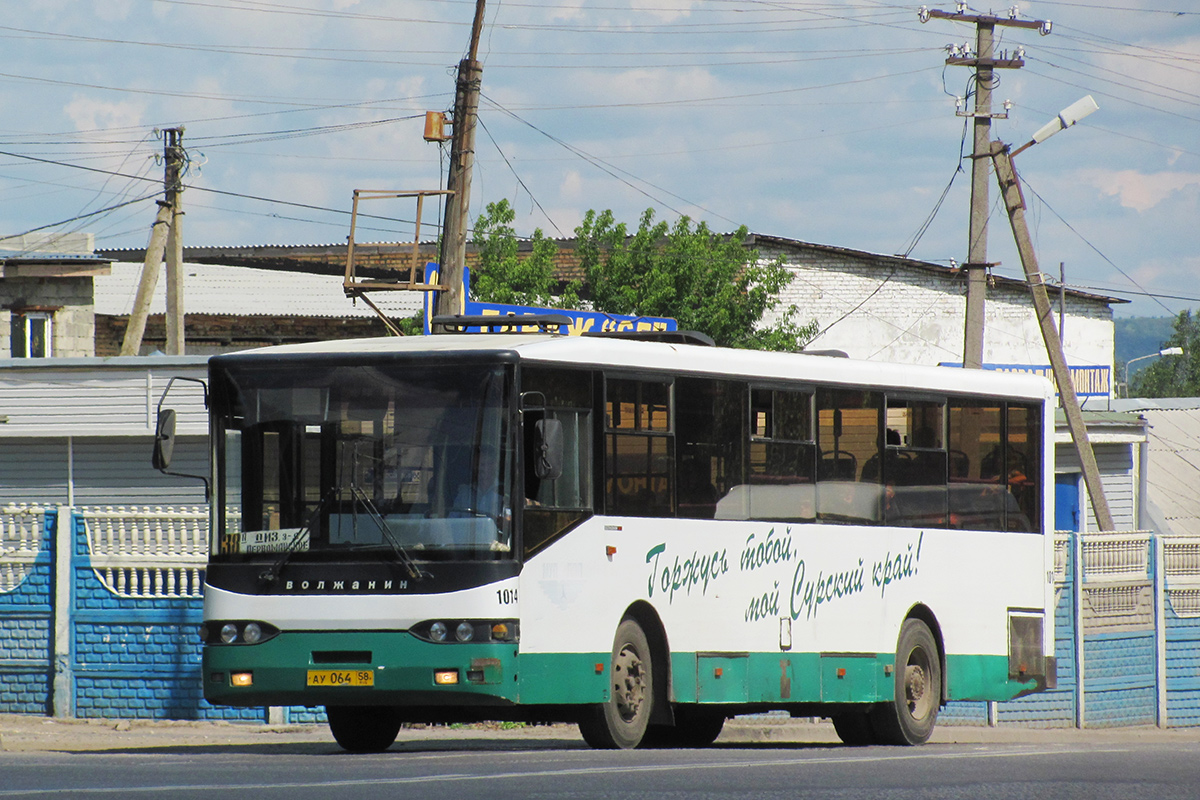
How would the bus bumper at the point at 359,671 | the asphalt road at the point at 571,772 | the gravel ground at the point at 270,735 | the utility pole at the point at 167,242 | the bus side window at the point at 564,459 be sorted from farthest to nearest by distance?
the utility pole at the point at 167,242, the gravel ground at the point at 270,735, the bus side window at the point at 564,459, the bus bumper at the point at 359,671, the asphalt road at the point at 571,772

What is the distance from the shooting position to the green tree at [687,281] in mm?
38406

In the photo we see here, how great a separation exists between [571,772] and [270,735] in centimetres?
638

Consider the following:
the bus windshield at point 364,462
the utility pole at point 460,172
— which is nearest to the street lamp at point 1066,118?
the utility pole at point 460,172

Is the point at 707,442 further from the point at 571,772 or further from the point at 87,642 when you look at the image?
the point at 87,642

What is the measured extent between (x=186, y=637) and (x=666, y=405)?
5499 mm

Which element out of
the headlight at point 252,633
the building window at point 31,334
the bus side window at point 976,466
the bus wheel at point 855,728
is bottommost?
the bus wheel at point 855,728

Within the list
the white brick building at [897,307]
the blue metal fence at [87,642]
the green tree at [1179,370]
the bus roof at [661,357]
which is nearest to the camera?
the bus roof at [661,357]

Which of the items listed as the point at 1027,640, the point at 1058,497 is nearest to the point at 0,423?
the point at 1027,640

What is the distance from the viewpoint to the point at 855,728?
1535 centimetres

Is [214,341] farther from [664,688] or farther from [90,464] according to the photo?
[664,688]

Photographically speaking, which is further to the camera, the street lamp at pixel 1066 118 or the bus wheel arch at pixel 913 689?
the street lamp at pixel 1066 118

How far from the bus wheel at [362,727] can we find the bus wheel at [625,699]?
1.60 m

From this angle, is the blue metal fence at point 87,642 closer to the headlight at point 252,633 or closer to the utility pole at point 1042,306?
the headlight at point 252,633

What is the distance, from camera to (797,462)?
13992 mm
